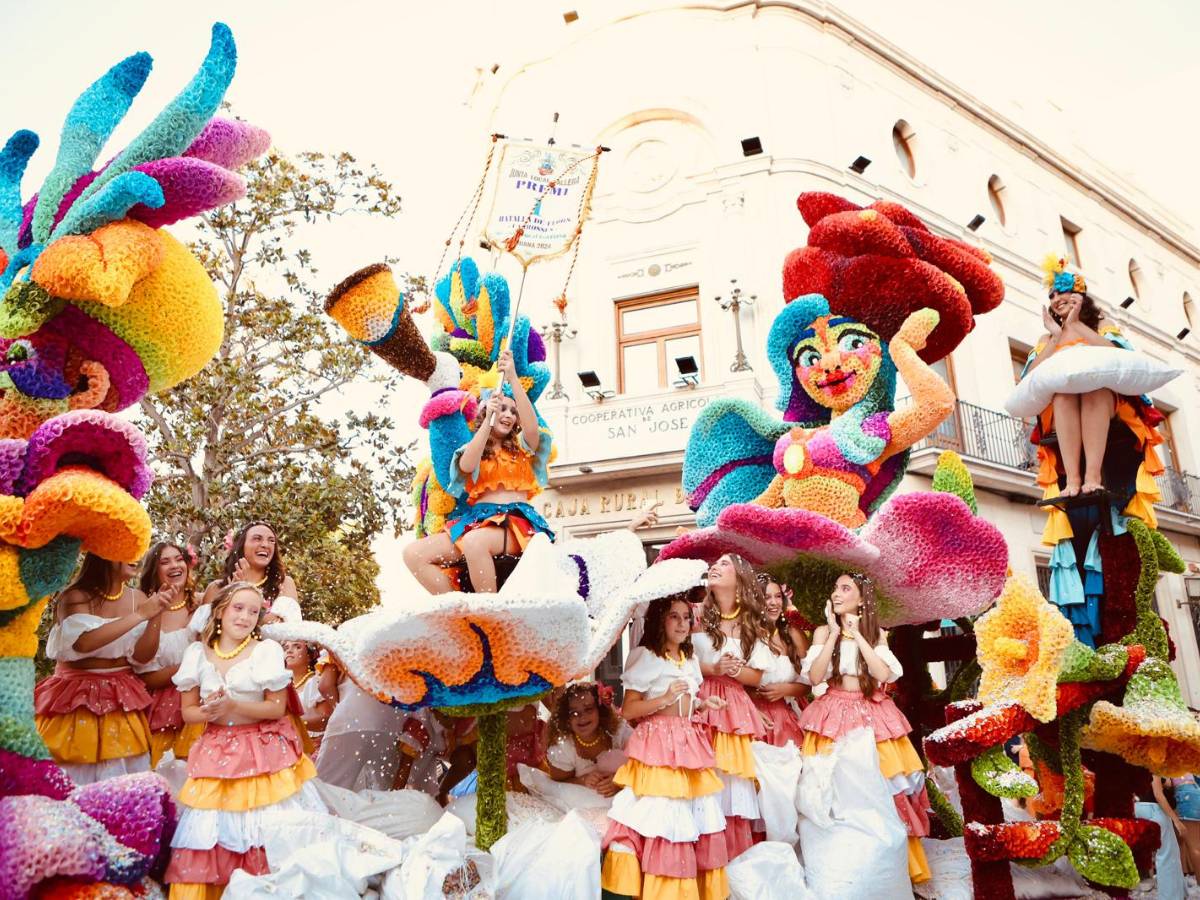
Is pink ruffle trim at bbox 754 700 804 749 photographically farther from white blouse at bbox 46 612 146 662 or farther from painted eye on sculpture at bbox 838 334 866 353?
white blouse at bbox 46 612 146 662

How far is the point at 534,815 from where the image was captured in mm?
2889

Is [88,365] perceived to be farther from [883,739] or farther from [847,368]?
[847,368]

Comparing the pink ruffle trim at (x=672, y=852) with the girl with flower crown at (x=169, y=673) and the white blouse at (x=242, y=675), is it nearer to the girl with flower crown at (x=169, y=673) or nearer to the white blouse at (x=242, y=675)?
the white blouse at (x=242, y=675)

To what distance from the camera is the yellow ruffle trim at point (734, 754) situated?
2.99 meters

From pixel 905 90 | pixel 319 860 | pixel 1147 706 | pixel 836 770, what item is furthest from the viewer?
pixel 905 90

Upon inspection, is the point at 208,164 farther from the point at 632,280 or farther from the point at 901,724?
the point at 632,280

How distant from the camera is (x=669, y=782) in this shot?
270cm

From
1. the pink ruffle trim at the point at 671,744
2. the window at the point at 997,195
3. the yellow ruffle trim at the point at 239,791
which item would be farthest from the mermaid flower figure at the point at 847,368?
the window at the point at 997,195

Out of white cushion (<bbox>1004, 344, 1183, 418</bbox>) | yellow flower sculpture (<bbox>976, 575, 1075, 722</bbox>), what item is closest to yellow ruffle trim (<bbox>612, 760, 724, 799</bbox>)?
yellow flower sculpture (<bbox>976, 575, 1075, 722</bbox>)

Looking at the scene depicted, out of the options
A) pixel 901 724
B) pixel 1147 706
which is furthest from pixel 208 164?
pixel 1147 706

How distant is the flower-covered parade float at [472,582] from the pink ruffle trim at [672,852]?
1.27 ft

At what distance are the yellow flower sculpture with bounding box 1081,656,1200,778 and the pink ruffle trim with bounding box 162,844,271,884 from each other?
2.69 metres

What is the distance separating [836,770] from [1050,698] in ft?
2.52

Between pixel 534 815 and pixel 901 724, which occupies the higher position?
pixel 901 724
